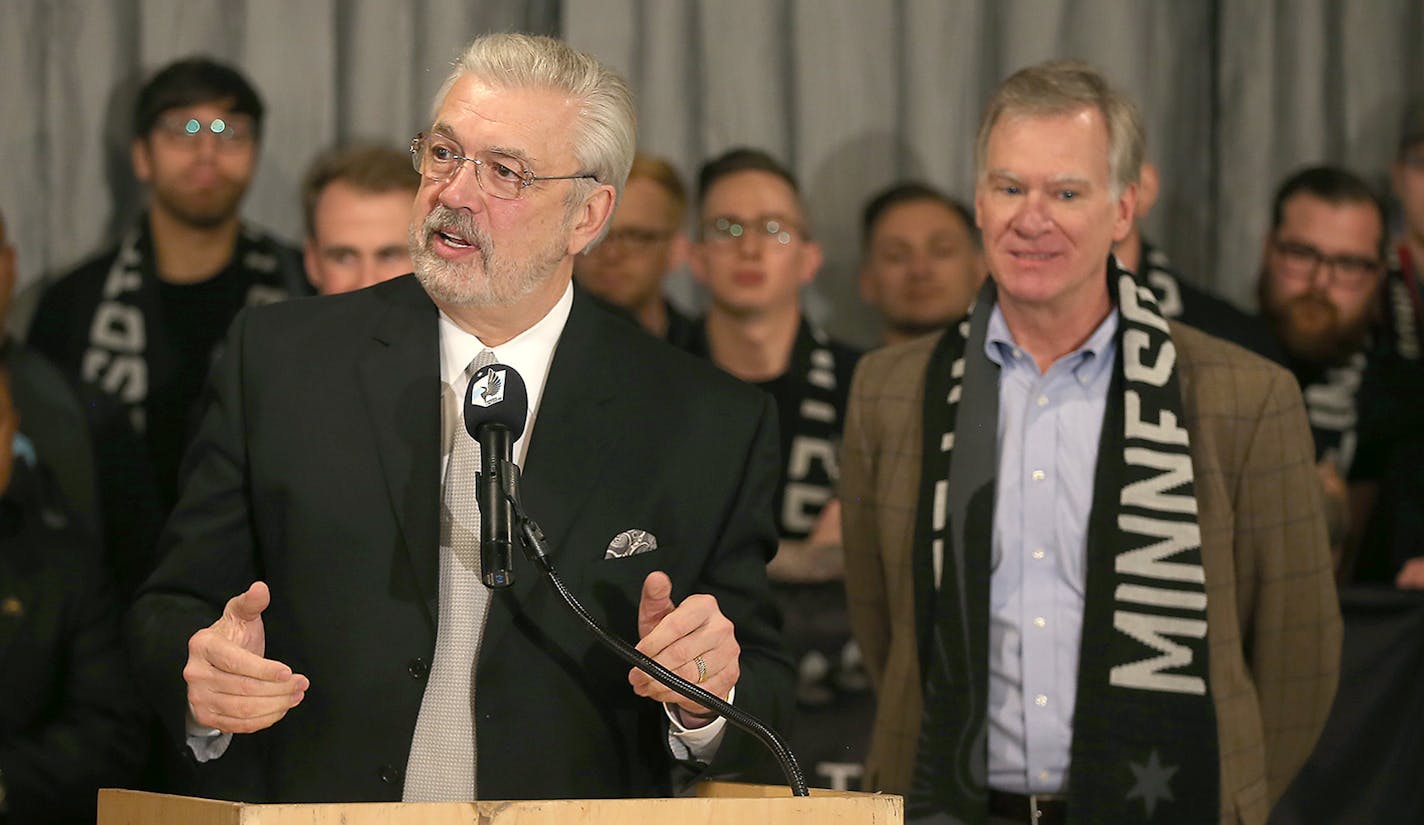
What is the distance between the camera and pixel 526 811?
164 cm

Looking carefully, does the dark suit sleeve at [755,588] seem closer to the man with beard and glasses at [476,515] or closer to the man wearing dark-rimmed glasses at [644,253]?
the man with beard and glasses at [476,515]

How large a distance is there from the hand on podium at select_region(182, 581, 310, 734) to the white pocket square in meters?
0.47

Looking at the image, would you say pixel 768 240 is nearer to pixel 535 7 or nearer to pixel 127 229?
pixel 535 7

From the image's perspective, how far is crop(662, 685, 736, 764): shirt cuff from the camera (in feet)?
6.86

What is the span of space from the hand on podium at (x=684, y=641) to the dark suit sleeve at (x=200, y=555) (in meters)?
0.53

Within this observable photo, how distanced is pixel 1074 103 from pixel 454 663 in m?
1.52

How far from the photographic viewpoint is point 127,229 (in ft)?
15.1

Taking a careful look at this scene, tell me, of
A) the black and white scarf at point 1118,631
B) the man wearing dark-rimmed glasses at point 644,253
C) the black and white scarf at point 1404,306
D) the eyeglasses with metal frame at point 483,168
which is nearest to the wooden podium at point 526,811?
the eyeglasses with metal frame at point 483,168

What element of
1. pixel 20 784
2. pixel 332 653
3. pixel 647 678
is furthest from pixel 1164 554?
pixel 20 784

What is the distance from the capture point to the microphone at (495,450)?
1814 mm

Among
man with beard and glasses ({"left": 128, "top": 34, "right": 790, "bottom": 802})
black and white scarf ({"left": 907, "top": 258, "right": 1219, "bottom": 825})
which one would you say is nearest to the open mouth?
man with beard and glasses ({"left": 128, "top": 34, "right": 790, "bottom": 802})

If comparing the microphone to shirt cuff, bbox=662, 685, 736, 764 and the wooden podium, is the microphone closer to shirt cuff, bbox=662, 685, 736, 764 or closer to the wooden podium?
the wooden podium

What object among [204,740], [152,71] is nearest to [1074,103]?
[204,740]

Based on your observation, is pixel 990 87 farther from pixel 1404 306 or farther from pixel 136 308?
pixel 136 308
